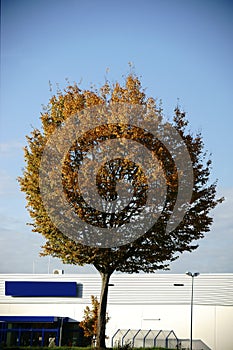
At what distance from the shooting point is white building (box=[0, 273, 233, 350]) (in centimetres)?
4699

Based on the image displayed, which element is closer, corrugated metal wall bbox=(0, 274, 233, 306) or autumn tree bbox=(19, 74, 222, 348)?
autumn tree bbox=(19, 74, 222, 348)

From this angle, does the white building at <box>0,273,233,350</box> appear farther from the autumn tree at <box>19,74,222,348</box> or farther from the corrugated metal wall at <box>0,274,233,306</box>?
the autumn tree at <box>19,74,222,348</box>

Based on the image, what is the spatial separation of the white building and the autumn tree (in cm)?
2203

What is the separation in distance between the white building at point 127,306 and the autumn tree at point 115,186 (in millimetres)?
22027

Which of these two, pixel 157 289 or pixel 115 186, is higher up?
pixel 115 186

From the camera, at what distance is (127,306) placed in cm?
4959

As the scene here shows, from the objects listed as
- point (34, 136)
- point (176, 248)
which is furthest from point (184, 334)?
point (34, 136)

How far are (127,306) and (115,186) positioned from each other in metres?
28.6

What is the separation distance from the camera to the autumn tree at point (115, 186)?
76.8 ft

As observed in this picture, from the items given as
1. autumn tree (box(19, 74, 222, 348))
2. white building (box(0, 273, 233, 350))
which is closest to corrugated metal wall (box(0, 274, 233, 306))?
white building (box(0, 273, 233, 350))

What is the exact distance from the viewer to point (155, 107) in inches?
984

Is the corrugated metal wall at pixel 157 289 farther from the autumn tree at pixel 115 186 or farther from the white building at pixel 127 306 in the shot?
the autumn tree at pixel 115 186

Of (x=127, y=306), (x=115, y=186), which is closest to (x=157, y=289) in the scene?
(x=127, y=306)

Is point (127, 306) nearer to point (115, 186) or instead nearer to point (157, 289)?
point (157, 289)
